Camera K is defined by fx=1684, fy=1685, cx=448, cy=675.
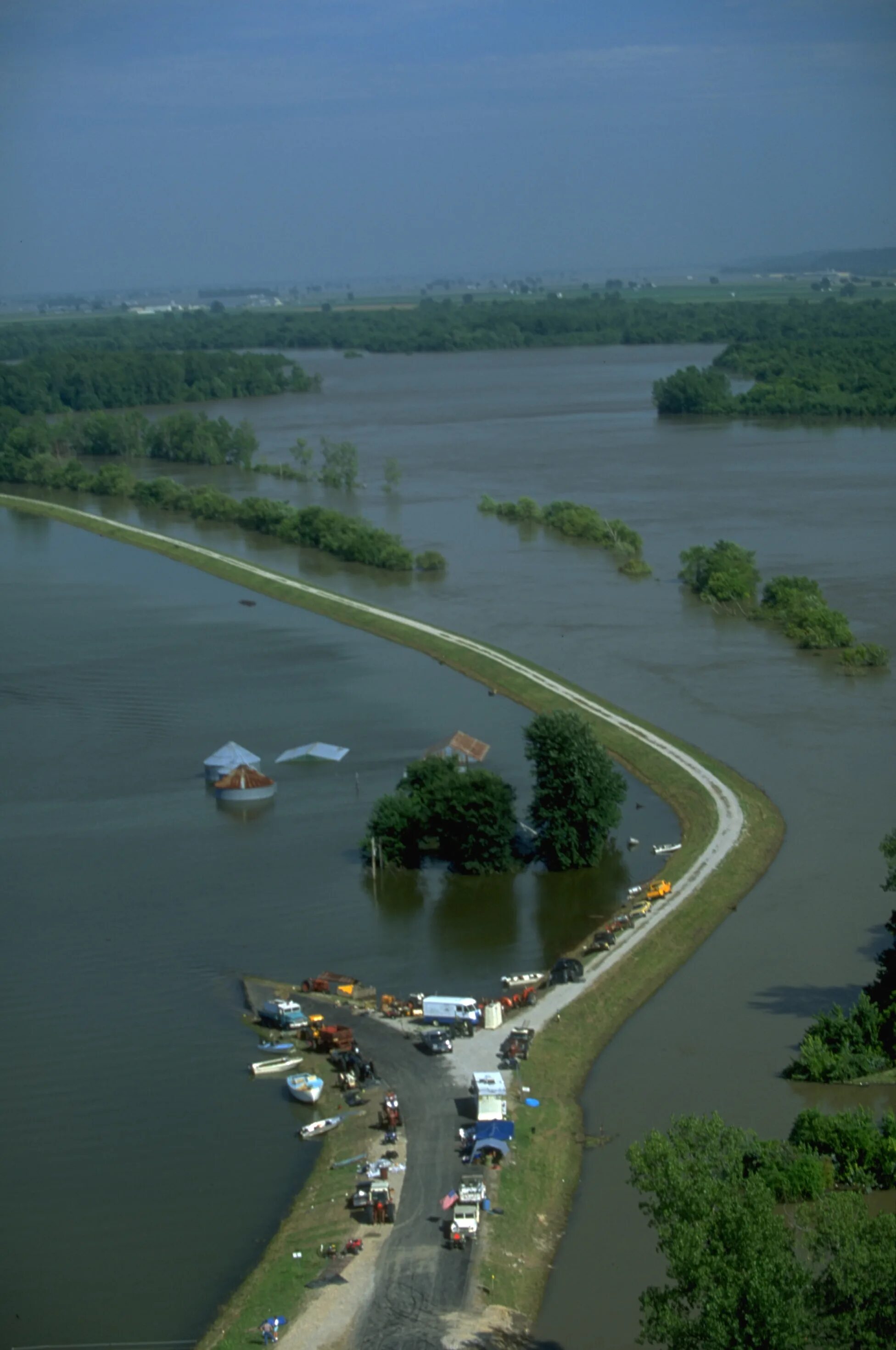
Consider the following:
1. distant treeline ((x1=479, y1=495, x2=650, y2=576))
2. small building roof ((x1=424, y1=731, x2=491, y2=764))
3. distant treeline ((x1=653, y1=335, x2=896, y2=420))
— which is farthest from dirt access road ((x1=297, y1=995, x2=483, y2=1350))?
distant treeline ((x1=653, y1=335, x2=896, y2=420))

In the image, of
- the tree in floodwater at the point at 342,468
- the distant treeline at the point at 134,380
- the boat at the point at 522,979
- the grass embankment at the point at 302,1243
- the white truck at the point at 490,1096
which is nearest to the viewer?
the grass embankment at the point at 302,1243

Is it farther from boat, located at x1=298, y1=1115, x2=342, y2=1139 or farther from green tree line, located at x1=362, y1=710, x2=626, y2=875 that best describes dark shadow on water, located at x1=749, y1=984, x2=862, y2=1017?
boat, located at x1=298, y1=1115, x2=342, y2=1139

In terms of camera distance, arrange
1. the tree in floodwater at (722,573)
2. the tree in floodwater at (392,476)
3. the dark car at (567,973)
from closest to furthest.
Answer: the dark car at (567,973), the tree in floodwater at (722,573), the tree in floodwater at (392,476)

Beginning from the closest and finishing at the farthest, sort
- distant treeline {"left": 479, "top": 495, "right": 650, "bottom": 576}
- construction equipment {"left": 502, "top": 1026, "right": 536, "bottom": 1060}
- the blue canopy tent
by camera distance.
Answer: the blue canopy tent
construction equipment {"left": 502, "top": 1026, "right": 536, "bottom": 1060}
distant treeline {"left": 479, "top": 495, "right": 650, "bottom": 576}

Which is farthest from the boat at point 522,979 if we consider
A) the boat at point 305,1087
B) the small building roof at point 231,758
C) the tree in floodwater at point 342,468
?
the tree in floodwater at point 342,468

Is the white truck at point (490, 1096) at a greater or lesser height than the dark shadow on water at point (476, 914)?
greater

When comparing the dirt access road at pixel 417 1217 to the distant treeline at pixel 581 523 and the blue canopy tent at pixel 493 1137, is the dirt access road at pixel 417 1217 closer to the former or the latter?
the blue canopy tent at pixel 493 1137

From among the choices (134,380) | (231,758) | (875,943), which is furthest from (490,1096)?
(134,380)
